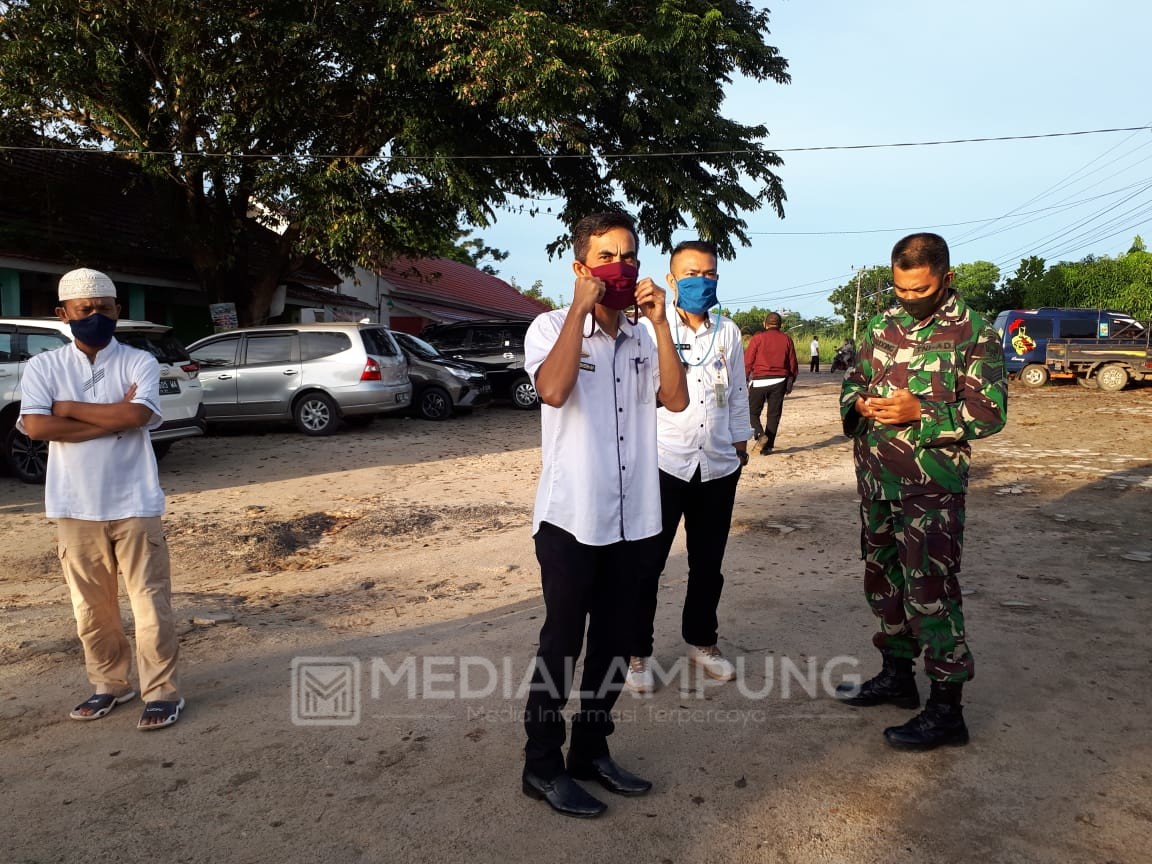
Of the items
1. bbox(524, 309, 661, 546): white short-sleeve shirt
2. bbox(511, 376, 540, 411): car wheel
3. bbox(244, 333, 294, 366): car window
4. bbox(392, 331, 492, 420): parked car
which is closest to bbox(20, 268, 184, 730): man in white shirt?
bbox(524, 309, 661, 546): white short-sleeve shirt

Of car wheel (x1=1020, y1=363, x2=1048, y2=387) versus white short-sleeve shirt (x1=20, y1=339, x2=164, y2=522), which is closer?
white short-sleeve shirt (x1=20, y1=339, x2=164, y2=522)

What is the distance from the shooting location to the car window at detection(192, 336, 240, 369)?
12.7 meters

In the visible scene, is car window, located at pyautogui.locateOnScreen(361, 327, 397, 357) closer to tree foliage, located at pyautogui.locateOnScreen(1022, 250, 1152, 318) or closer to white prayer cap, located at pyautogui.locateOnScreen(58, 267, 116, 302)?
white prayer cap, located at pyautogui.locateOnScreen(58, 267, 116, 302)

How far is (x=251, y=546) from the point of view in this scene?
6621 millimetres

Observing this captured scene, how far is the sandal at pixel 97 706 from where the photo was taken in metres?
3.45

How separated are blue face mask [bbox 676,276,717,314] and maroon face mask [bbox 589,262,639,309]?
42.8 inches

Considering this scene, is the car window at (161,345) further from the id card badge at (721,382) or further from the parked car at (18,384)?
the id card badge at (721,382)

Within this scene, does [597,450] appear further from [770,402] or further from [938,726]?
[770,402]

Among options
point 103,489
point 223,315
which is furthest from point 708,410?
point 223,315

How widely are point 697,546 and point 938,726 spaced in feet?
3.92

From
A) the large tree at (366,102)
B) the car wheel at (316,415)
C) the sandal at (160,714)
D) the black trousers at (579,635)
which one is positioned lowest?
the sandal at (160,714)

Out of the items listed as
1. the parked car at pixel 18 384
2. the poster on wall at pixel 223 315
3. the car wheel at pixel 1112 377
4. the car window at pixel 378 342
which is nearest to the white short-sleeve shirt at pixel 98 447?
the parked car at pixel 18 384

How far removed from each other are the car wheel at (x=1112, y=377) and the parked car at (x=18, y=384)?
62.2ft

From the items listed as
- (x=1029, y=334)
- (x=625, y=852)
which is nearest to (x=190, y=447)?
(x=625, y=852)
